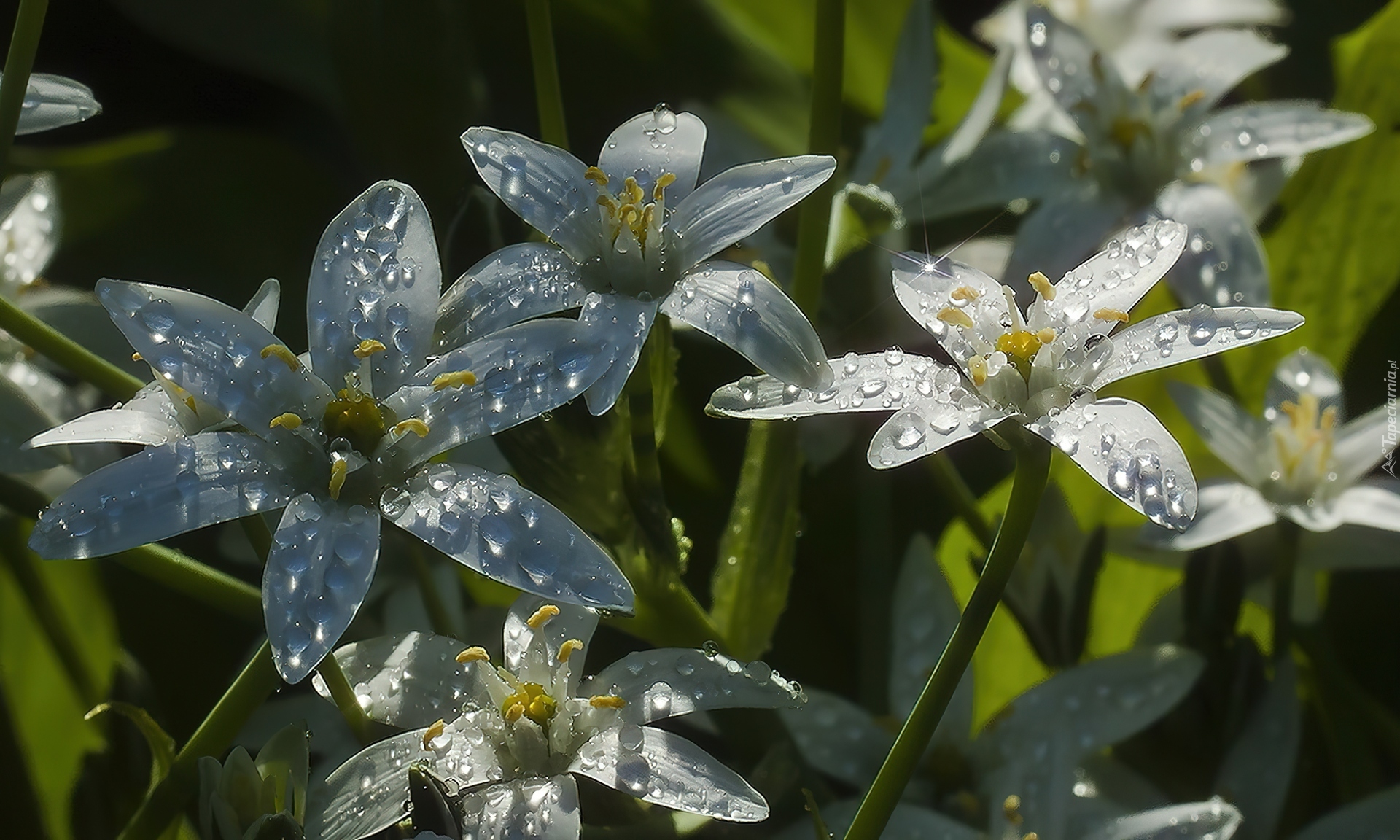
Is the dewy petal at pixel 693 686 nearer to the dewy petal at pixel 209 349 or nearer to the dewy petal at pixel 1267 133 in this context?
the dewy petal at pixel 209 349

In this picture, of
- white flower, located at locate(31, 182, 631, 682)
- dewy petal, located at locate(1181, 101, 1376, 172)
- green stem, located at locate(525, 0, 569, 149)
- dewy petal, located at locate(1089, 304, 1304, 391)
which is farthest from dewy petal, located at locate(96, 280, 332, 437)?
dewy petal, located at locate(1181, 101, 1376, 172)

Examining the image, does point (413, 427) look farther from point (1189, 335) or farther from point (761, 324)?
point (1189, 335)

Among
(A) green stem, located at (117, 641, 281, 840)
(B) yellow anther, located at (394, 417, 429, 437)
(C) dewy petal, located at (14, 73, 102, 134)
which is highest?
(C) dewy petal, located at (14, 73, 102, 134)

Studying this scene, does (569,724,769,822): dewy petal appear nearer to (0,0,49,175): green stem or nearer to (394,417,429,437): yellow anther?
(394,417,429,437): yellow anther

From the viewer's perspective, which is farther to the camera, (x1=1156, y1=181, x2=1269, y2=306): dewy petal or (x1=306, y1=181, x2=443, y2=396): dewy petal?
(x1=1156, y1=181, x2=1269, y2=306): dewy petal

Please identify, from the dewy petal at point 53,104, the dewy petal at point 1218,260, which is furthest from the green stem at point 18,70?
the dewy petal at point 1218,260

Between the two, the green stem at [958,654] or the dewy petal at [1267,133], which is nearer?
the green stem at [958,654]

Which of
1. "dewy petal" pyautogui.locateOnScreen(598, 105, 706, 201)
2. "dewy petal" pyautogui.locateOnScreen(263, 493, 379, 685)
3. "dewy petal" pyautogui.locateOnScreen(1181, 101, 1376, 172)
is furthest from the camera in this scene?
"dewy petal" pyautogui.locateOnScreen(1181, 101, 1376, 172)
